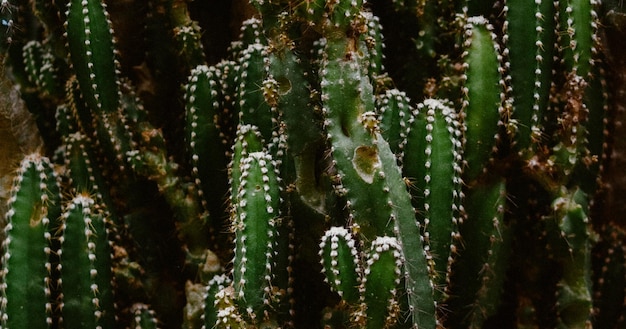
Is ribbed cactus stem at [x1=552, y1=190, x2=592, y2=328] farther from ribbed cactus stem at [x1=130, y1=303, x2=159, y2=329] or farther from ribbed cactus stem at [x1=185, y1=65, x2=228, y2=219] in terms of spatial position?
ribbed cactus stem at [x1=130, y1=303, x2=159, y2=329]

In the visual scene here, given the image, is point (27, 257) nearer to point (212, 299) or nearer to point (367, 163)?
point (212, 299)

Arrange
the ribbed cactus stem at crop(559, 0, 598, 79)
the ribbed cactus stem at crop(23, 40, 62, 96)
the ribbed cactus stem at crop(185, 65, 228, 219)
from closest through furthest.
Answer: the ribbed cactus stem at crop(559, 0, 598, 79) → the ribbed cactus stem at crop(185, 65, 228, 219) → the ribbed cactus stem at crop(23, 40, 62, 96)

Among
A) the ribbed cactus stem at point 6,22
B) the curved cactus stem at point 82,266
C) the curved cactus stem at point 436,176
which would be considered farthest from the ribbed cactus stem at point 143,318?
the ribbed cactus stem at point 6,22

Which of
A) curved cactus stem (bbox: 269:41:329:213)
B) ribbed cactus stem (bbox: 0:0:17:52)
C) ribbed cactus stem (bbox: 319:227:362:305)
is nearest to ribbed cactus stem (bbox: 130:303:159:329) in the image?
curved cactus stem (bbox: 269:41:329:213)

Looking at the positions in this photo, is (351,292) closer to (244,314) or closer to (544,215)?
(244,314)

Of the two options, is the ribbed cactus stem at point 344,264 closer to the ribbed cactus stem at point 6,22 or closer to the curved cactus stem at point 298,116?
the curved cactus stem at point 298,116

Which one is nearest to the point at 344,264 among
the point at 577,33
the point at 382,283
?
the point at 382,283

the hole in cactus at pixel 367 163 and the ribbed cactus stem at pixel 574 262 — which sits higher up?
the hole in cactus at pixel 367 163
